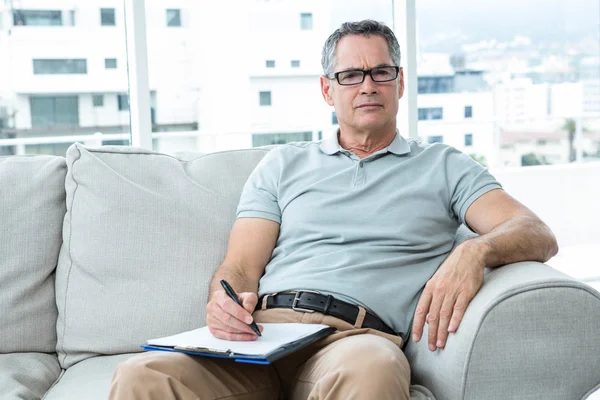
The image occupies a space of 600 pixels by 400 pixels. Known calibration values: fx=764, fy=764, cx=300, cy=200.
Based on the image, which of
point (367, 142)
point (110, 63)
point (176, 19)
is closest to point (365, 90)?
point (367, 142)

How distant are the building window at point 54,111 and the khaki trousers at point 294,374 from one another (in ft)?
18.2

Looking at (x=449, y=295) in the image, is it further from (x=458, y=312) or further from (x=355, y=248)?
(x=355, y=248)

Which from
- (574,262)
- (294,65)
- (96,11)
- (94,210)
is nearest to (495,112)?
(574,262)

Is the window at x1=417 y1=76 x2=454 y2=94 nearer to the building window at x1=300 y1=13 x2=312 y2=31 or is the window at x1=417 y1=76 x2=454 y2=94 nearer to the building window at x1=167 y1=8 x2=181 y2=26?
the building window at x1=300 y1=13 x2=312 y2=31

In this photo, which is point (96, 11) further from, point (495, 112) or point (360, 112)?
point (360, 112)

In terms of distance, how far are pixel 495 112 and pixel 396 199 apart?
4325 millimetres

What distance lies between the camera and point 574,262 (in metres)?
4.87

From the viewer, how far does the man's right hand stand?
1.60m

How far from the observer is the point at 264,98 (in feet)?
23.8

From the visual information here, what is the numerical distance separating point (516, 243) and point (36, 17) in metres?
5.74

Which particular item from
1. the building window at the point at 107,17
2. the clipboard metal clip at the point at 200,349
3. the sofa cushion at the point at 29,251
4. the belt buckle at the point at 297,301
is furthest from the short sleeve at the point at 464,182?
the building window at the point at 107,17

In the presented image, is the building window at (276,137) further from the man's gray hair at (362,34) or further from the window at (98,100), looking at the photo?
the man's gray hair at (362,34)

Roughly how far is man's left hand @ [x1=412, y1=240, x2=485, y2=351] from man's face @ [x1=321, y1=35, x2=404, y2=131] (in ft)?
1.75

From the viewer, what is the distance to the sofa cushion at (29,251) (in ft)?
6.38
